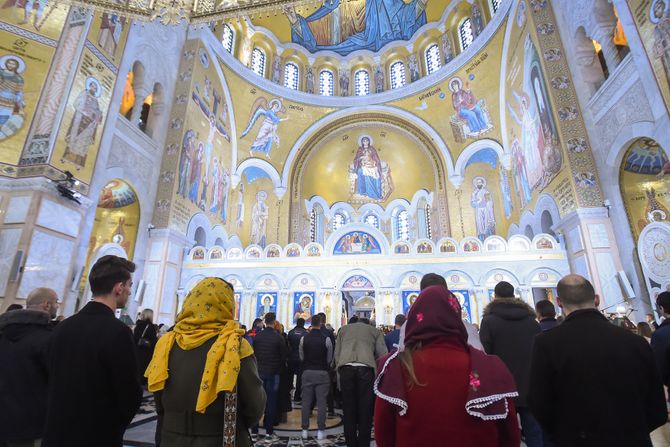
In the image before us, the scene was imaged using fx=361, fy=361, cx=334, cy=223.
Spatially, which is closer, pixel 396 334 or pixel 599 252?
pixel 396 334

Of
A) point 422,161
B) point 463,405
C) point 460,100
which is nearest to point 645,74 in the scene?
point 463,405

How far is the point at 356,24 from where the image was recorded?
2105cm

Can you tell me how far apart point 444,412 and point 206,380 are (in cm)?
106

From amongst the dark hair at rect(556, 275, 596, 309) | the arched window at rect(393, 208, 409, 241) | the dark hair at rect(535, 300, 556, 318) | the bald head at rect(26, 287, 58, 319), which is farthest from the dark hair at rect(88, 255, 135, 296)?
the arched window at rect(393, 208, 409, 241)

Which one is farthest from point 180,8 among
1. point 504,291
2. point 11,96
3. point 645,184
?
point 645,184

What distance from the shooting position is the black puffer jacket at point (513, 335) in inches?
116

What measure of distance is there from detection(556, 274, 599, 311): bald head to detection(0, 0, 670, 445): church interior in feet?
25.5

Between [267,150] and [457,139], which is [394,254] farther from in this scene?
[267,150]

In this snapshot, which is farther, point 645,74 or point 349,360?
point 645,74

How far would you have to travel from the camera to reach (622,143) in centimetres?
892

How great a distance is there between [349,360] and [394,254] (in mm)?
9462

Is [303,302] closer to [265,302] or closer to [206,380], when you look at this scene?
[265,302]

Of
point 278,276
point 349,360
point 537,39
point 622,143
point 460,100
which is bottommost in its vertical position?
point 349,360

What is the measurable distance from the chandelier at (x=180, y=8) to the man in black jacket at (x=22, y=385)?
698cm
